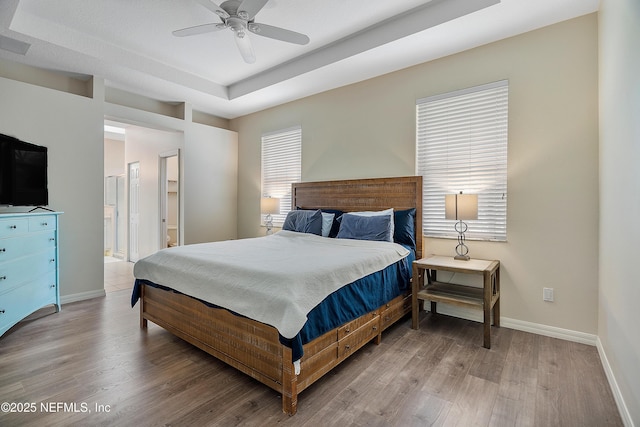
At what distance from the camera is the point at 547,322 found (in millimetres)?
2783

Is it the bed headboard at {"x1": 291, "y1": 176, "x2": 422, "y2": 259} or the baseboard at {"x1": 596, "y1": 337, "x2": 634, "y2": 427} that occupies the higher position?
the bed headboard at {"x1": 291, "y1": 176, "x2": 422, "y2": 259}

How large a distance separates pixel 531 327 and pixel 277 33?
355 cm

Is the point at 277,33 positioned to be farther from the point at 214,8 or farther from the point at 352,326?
the point at 352,326

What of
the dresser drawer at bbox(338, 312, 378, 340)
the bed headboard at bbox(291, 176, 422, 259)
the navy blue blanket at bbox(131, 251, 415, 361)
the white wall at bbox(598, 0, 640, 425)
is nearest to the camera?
the white wall at bbox(598, 0, 640, 425)

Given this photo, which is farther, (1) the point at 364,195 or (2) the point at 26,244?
(1) the point at 364,195

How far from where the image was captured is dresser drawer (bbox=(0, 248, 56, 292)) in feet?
8.47

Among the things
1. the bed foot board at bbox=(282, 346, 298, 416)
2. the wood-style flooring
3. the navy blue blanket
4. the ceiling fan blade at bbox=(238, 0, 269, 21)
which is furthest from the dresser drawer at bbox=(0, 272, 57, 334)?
the ceiling fan blade at bbox=(238, 0, 269, 21)

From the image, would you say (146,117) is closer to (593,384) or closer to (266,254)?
(266,254)

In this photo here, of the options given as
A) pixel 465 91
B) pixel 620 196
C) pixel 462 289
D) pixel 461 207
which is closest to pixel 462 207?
pixel 461 207

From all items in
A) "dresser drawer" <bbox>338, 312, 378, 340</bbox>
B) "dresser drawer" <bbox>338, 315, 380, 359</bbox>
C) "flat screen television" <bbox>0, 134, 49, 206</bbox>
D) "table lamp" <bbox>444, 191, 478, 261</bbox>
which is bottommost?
"dresser drawer" <bbox>338, 315, 380, 359</bbox>

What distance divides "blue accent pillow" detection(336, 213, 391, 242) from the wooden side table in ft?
1.64

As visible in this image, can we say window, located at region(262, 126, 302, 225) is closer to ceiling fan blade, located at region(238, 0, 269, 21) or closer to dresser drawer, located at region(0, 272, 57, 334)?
ceiling fan blade, located at region(238, 0, 269, 21)

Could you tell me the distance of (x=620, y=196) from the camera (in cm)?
189

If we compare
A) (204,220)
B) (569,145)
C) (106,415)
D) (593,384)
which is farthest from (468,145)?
(204,220)
